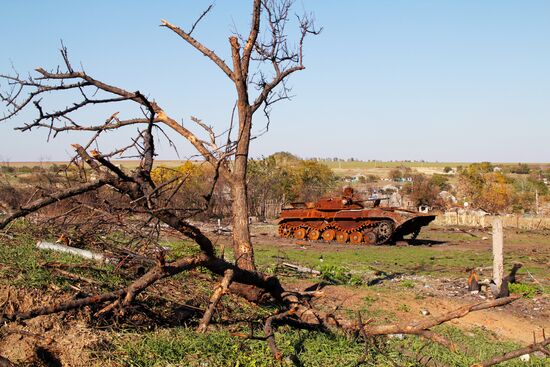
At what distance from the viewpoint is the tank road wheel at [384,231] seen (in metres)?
21.3

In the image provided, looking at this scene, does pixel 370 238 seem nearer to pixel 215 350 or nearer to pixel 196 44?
pixel 196 44

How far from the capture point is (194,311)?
264 inches

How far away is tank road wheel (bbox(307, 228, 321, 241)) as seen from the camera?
76.5ft

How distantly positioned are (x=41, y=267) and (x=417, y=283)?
25.7 feet

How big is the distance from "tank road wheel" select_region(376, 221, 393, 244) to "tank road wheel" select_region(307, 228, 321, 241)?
8.40 feet

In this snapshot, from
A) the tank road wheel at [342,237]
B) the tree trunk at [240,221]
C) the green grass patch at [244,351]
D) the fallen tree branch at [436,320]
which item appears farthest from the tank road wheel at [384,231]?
the fallen tree branch at [436,320]

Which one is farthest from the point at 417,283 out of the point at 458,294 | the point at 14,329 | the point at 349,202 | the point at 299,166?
the point at 299,166

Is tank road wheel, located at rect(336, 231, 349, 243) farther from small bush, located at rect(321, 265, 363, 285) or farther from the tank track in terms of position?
small bush, located at rect(321, 265, 363, 285)

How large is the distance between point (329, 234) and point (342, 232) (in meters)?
0.54

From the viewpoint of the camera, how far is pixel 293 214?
78.8 feet

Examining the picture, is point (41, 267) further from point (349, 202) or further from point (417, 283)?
point (349, 202)

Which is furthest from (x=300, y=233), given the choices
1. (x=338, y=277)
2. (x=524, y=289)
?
(x=524, y=289)

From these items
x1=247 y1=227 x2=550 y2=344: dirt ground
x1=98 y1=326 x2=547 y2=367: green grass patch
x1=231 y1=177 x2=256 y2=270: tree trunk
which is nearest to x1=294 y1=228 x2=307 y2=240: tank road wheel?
x1=247 y1=227 x2=550 y2=344: dirt ground

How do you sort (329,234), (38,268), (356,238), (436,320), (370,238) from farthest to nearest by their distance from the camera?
(329,234) < (356,238) < (370,238) < (38,268) < (436,320)
